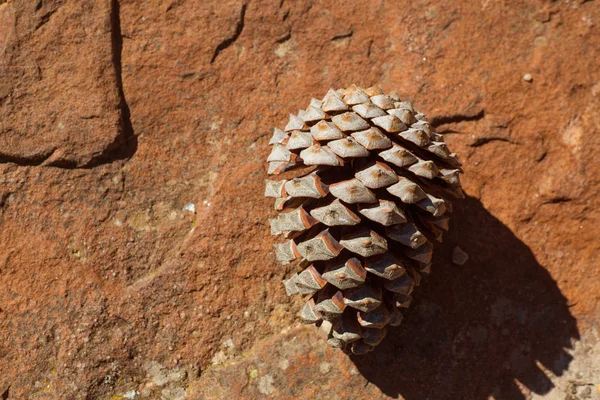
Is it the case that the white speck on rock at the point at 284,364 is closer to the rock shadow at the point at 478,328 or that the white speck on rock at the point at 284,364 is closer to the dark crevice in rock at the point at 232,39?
the rock shadow at the point at 478,328

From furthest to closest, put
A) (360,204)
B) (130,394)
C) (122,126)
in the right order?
1. (122,126)
2. (130,394)
3. (360,204)

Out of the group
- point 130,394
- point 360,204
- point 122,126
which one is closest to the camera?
point 360,204

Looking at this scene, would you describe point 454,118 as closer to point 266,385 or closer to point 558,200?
point 558,200

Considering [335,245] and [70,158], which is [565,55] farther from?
[70,158]

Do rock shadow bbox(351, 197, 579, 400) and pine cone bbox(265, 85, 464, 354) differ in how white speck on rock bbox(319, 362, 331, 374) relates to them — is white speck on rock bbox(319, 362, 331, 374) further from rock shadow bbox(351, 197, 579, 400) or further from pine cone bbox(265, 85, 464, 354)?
pine cone bbox(265, 85, 464, 354)

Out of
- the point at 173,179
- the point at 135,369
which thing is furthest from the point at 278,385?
the point at 173,179

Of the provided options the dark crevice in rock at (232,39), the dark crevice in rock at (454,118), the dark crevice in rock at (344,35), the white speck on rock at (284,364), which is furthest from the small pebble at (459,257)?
the dark crevice in rock at (232,39)

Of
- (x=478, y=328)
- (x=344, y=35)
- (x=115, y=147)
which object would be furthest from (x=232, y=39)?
(x=478, y=328)
